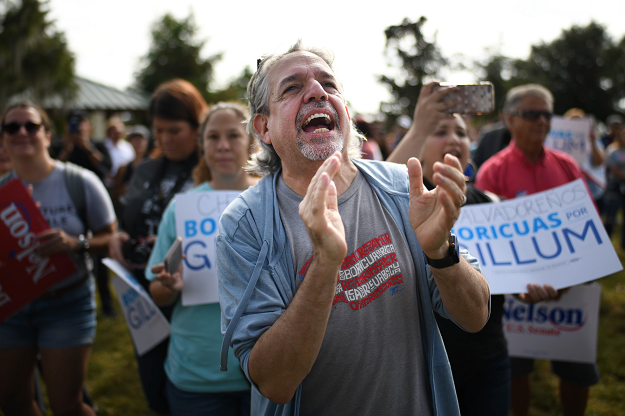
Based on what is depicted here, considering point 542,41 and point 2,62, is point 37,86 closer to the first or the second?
point 2,62

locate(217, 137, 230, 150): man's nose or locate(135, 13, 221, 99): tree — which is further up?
locate(135, 13, 221, 99): tree

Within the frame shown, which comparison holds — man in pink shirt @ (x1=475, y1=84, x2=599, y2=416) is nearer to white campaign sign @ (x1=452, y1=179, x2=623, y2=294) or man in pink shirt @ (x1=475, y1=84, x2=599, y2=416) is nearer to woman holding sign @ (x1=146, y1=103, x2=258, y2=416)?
white campaign sign @ (x1=452, y1=179, x2=623, y2=294)

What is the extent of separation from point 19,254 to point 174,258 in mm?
1397

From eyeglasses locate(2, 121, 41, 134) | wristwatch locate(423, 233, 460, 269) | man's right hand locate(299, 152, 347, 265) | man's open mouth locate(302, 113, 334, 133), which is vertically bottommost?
wristwatch locate(423, 233, 460, 269)

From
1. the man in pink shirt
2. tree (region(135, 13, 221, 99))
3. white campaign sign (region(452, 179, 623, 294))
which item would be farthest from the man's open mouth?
tree (region(135, 13, 221, 99))

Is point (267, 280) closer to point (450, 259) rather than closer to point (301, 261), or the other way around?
point (301, 261)

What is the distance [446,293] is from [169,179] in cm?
232

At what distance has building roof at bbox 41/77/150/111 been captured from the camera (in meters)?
27.1

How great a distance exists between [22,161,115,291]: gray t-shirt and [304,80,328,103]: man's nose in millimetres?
2227

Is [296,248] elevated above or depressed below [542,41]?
below

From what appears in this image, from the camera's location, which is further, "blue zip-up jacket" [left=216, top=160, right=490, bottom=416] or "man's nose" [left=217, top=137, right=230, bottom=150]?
"man's nose" [left=217, top=137, right=230, bottom=150]

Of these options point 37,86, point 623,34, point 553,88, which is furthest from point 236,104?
point 623,34

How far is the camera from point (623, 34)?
115ft

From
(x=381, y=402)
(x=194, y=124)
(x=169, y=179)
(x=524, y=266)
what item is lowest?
(x=381, y=402)
